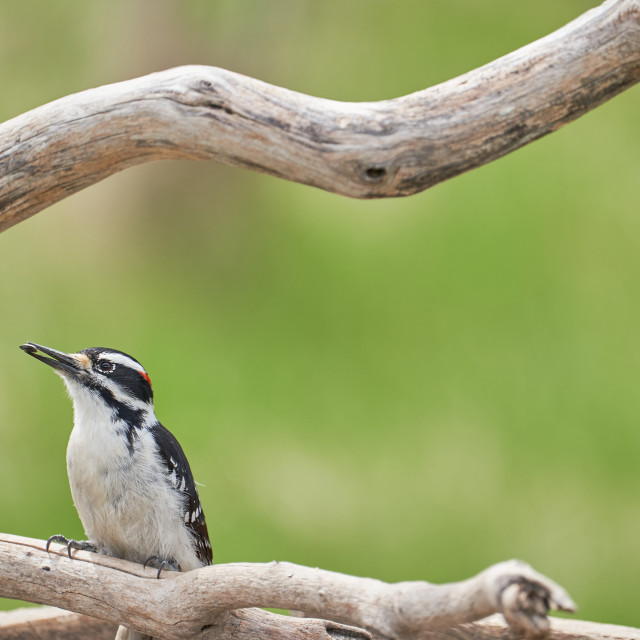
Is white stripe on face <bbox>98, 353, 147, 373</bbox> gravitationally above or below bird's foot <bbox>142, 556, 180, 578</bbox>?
above

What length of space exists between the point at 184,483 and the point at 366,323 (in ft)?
6.72

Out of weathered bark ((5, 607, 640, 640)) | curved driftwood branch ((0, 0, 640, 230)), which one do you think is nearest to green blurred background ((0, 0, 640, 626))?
weathered bark ((5, 607, 640, 640))

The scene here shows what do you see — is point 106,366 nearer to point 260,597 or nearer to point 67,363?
point 67,363

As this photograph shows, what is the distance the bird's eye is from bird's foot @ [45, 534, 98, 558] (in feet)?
1.34

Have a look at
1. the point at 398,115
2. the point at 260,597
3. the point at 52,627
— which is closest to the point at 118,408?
the point at 260,597

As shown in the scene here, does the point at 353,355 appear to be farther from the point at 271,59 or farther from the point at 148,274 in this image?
the point at 271,59

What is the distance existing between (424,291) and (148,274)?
1.41 metres

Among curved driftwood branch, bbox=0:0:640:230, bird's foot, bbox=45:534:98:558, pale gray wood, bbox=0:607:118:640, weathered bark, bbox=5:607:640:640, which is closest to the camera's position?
curved driftwood branch, bbox=0:0:640:230

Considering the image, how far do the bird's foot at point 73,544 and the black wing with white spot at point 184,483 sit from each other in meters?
0.24

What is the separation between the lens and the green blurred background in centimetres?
380

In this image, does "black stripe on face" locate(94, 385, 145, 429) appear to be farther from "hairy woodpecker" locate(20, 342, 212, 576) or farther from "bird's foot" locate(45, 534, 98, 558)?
"bird's foot" locate(45, 534, 98, 558)

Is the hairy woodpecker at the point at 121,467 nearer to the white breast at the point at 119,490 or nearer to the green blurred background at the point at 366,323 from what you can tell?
the white breast at the point at 119,490

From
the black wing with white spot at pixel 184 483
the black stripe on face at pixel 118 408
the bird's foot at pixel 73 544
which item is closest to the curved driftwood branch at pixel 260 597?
the bird's foot at pixel 73 544

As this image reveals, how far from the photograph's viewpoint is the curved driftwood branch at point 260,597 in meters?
1.22
